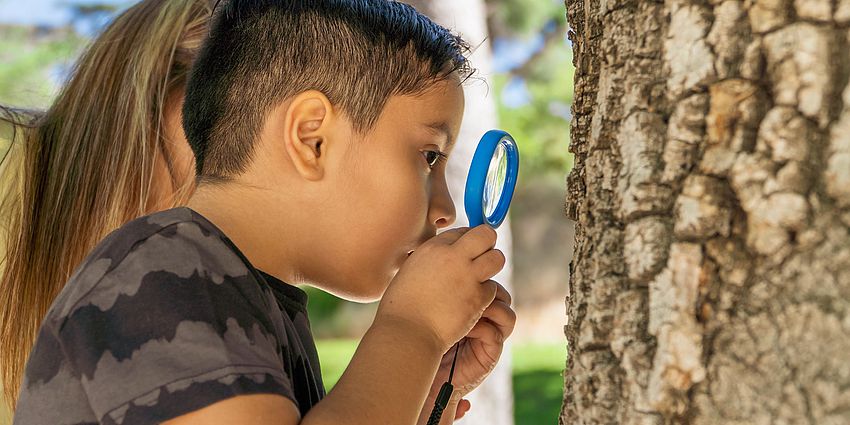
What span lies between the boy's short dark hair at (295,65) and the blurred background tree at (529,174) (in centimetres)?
660

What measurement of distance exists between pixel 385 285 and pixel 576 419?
1.96 feet

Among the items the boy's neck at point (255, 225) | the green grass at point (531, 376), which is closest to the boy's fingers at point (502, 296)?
the boy's neck at point (255, 225)

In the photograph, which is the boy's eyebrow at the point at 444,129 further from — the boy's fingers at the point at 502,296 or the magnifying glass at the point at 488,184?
the boy's fingers at the point at 502,296

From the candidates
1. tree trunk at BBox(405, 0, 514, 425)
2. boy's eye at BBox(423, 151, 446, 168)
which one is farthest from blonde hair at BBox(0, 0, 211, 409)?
tree trunk at BBox(405, 0, 514, 425)

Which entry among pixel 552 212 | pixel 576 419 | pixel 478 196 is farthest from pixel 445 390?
pixel 552 212

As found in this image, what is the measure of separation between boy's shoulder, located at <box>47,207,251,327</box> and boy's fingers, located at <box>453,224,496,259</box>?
1.13 feet

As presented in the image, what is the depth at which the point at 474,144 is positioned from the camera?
15.0 ft

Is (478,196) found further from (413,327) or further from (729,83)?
(729,83)

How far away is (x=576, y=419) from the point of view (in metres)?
1.15

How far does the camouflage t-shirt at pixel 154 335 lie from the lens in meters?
1.19

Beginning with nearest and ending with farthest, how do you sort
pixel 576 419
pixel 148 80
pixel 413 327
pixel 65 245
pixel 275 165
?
pixel 576 419
pixel 413 327
pixel 275 165
pixel 65 245
pixel 148 80

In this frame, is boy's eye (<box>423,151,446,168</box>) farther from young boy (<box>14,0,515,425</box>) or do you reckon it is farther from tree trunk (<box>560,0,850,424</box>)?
tree trunk (<box>560,0,850,424</box>)

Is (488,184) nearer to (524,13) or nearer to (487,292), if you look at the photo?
(487,292)

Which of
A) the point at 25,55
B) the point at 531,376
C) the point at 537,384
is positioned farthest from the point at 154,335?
the point at 25,55
